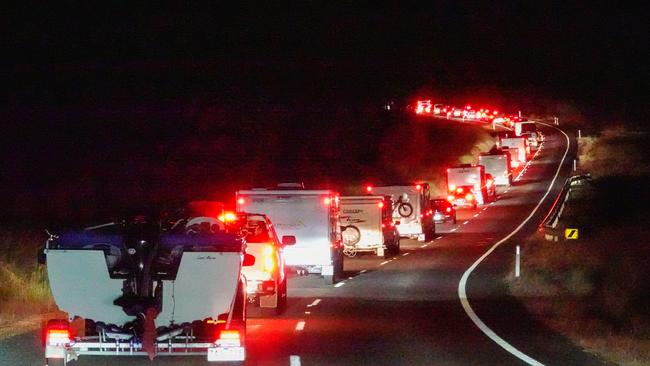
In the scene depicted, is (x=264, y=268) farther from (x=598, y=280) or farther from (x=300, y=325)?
(x=598, y=280)

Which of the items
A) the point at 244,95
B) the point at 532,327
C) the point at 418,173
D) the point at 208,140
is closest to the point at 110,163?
the point at 208,140

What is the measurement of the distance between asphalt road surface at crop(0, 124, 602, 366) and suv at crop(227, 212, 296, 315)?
0.48 m

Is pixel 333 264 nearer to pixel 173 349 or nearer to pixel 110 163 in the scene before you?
pixel 173 349

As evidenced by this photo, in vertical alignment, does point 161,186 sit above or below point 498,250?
above

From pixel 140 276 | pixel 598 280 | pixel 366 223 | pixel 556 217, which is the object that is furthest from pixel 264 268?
pixel 556 217

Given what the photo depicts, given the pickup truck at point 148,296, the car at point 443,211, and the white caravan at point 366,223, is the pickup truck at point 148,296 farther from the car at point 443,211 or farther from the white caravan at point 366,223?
the car at point 443,211

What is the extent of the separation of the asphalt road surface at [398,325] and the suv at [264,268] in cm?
48

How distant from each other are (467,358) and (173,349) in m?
4.66

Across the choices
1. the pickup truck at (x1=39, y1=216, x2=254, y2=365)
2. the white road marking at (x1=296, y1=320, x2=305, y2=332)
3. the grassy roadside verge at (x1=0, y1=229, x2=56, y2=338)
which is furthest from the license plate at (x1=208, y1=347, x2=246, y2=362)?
the white road marking at (x1=296, y1=320, x2=305, y2=332)

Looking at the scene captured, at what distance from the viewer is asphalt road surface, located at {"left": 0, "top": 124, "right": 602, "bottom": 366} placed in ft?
49.3

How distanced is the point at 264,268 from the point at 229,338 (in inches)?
357

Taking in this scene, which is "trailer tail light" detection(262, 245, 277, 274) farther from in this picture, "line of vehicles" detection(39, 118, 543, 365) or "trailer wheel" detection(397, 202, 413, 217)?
"trailer wheel" detection(397, 202, 413, 217)

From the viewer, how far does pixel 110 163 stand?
63.2 meters

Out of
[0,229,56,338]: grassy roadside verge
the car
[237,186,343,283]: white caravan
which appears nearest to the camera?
[0,229,56,338]: grassy roadside verge
